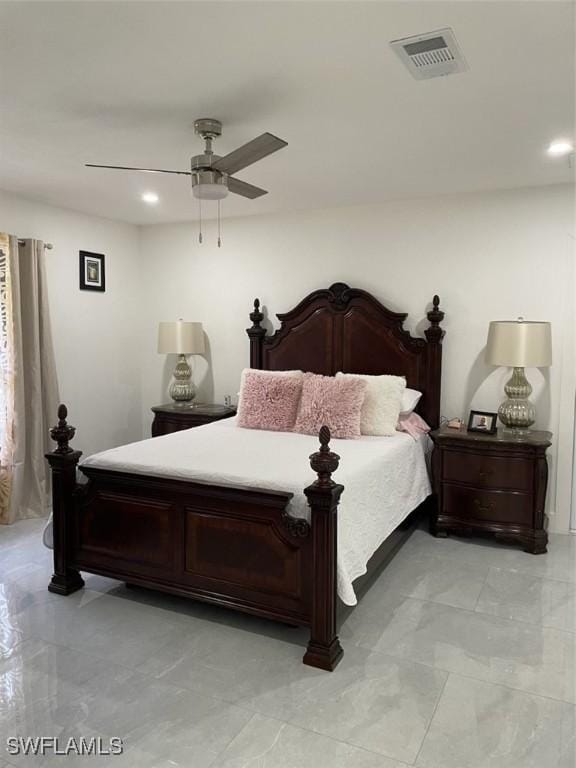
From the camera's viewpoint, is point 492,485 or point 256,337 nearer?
point 492,485

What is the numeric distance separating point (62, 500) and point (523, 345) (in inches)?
119

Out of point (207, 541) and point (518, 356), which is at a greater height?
point (518, 356)

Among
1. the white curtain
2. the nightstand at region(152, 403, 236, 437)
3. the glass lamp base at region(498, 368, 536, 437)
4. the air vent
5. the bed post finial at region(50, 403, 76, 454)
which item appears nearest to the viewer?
the air vent

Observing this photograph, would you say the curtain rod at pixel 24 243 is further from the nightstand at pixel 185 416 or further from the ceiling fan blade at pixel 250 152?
the ceiling fan blade at pixel 250 152

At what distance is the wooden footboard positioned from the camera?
242 cm

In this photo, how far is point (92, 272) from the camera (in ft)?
16.4

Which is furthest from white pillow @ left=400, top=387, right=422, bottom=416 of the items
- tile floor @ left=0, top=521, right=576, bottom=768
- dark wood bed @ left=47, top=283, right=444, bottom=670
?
tile floor @ left=0, top=521, right=576, bottom=768

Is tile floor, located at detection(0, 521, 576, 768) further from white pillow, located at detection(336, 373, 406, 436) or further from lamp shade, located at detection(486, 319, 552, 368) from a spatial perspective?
lamp shade, located at detection(486, 319, 552, 368)

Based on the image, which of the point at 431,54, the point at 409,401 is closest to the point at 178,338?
the point at 409,401

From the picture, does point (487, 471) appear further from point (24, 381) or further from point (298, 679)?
point (24, 381)

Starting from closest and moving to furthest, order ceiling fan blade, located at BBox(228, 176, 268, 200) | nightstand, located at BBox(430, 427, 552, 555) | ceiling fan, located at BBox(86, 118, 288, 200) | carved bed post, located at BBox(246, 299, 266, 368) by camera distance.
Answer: ceiling fan, located at BBox(86, 118, 288, 200) < ceiling fan blade, located at BBox(228, 176, 268, 200) < nightstand, located at BBox(430, 427, 552, 555) < carved bed post, located at BBox(246, 299, 266, 368)

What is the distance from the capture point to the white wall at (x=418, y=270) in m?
4.02

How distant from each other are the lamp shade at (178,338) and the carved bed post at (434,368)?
2.06 metres

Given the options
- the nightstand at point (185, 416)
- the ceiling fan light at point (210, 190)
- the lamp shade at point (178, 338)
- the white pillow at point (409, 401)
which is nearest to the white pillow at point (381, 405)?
the white pillow at point (409, 401)
